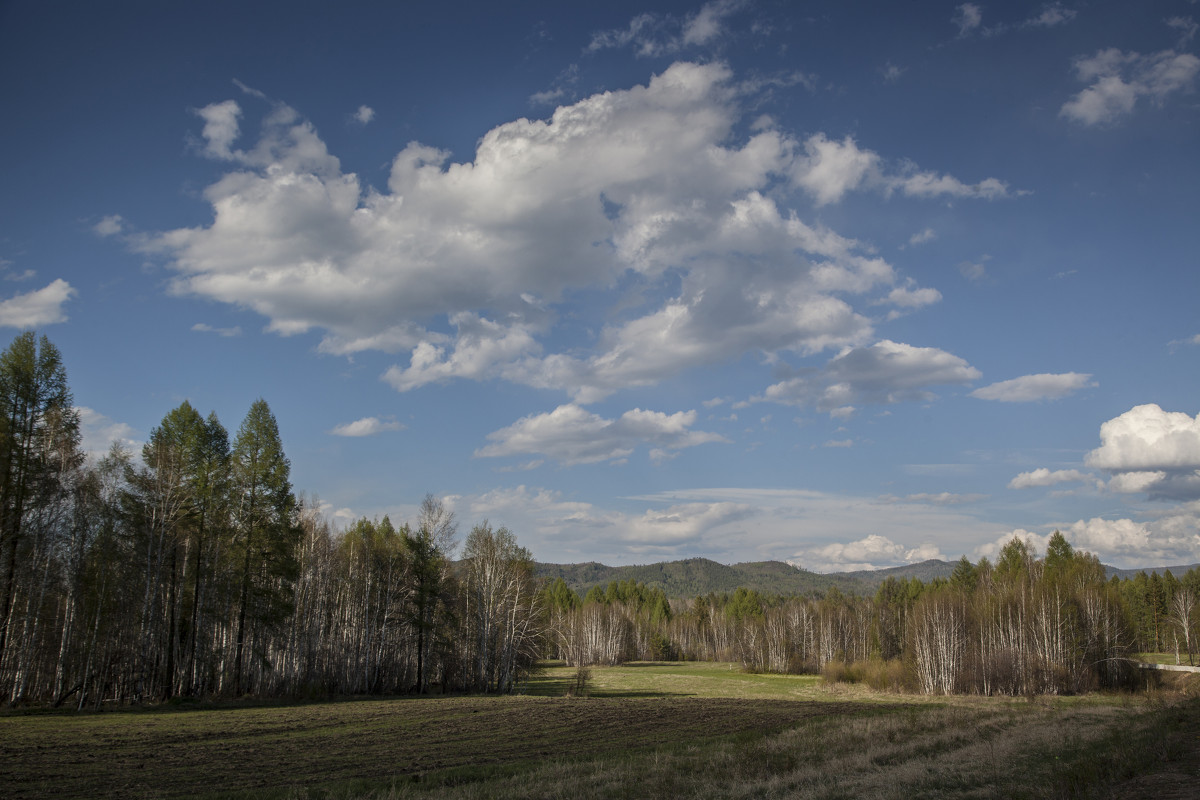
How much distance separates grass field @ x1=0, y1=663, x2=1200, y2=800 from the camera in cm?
1505

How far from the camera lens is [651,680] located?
71312 mm

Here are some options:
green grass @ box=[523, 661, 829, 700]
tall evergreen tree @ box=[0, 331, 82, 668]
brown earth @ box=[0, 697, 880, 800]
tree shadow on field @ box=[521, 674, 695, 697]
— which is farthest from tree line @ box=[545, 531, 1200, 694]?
tall evergreen tree @ box=[0, 331, 82, 668]

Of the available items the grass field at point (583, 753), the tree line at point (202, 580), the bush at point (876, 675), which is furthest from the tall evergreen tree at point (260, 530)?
the bush at point (876, 675)

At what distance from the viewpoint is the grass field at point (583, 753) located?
15055 mm

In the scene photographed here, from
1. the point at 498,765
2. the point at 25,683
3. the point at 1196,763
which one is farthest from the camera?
the point at 25,683

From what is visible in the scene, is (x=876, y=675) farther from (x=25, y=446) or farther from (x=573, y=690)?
(x=25, y=446)

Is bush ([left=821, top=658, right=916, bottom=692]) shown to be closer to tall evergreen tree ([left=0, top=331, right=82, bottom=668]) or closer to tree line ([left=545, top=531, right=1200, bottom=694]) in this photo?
tree line ([left=545, top=531, right=1200, bottom=694])

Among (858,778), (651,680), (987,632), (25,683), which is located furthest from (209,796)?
(987,632)

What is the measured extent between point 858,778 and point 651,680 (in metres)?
58.7

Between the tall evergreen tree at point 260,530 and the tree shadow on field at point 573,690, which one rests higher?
the tall evergreen tree at point 260,530

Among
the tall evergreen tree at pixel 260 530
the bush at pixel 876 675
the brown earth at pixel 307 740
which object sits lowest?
the bush at pixel 876 675

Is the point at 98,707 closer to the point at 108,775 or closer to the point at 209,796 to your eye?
the point at 108,775

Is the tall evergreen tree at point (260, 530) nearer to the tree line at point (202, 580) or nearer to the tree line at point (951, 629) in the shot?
the tree line at point (202, 580)

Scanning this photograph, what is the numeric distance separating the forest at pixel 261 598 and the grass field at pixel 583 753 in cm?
578
